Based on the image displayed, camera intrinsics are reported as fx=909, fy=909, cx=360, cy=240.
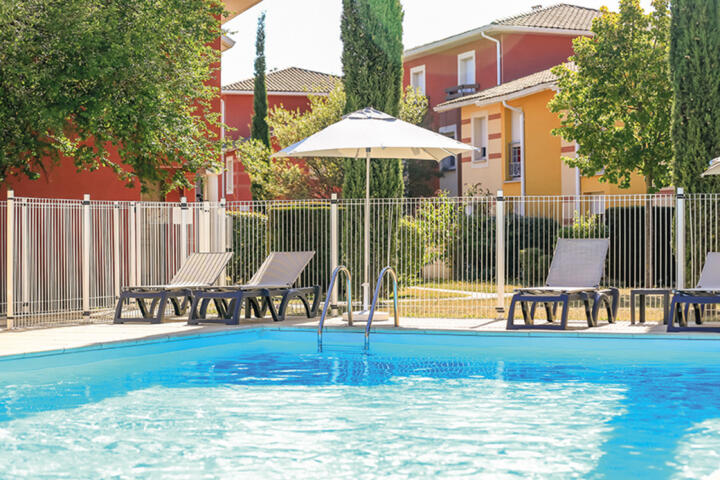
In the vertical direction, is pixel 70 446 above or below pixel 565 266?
below

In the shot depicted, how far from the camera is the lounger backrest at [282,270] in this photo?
1271 centimetres

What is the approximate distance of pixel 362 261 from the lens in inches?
580

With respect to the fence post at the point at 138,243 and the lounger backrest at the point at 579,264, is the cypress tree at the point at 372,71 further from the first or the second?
the lounger backrest at the point at 579,264

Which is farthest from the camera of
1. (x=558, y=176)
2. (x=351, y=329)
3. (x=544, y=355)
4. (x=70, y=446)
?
(x=558, y=176)

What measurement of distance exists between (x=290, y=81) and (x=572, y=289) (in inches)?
1206

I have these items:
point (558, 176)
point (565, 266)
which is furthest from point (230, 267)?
point (558, 176)

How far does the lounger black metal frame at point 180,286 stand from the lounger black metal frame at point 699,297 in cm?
599

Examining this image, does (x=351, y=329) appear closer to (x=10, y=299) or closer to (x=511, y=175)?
(x=10, y=299)

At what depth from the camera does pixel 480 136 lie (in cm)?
2981

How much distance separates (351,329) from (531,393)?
3.72 m

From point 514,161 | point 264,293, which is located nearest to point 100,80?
point 264,293

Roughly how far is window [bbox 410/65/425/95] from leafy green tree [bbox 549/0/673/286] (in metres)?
15.8

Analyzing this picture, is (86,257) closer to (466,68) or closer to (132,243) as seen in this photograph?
(132,243)

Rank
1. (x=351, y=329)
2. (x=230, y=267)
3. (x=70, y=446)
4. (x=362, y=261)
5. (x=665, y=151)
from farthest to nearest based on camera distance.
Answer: (x=665, y=151)
(x=230, y=267)
(x=362, y=261)
(x=351, y=329)
(x=70, y=446)
